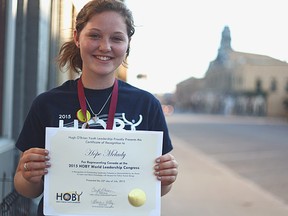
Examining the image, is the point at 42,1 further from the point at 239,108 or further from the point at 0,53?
the point at 239,108

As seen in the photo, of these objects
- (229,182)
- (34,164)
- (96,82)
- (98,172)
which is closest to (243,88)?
(229,182)

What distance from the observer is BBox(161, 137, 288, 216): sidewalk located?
5.89 m

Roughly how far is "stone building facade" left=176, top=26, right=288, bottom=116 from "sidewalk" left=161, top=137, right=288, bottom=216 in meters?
33.9

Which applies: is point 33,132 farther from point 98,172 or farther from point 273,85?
point 273,85

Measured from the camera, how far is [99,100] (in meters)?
1.82

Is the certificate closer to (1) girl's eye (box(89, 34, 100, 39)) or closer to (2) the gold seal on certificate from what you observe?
(2) the gold seal on certificate

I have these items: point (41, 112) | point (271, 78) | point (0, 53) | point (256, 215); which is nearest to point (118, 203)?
point (41, 112)

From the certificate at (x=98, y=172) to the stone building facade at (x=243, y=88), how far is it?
4054 centimetres

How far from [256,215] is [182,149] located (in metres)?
6.89

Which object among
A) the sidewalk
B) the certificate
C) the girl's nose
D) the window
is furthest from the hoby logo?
the window

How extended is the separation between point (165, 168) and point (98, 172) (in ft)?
0.85

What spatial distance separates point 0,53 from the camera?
4.16 metres

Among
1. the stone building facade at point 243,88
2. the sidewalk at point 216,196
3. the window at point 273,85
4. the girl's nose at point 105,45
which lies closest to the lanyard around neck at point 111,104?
the girl's nose at point 105,45
